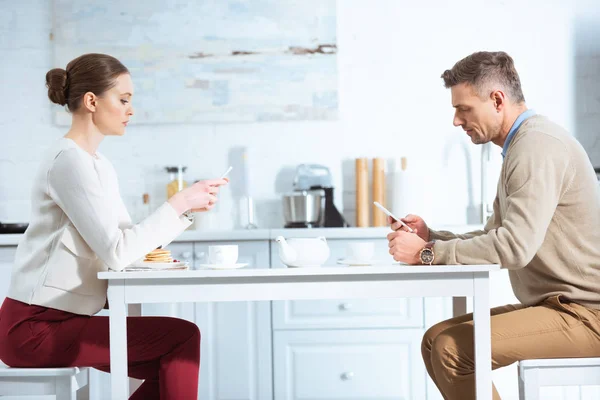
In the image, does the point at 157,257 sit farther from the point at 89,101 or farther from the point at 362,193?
the point at 362,193

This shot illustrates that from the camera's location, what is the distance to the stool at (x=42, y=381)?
1.81 meters

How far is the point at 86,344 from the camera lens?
6.16 feet

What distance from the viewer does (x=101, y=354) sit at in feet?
6.19

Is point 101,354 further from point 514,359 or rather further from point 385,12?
point 385,12

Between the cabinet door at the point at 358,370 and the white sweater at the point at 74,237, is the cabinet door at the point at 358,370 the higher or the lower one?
the lower one

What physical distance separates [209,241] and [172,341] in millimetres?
1304

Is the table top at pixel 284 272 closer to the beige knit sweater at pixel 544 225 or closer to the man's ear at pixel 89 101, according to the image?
the beige knit sweater at pixel 544 225

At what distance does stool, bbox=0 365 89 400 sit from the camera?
1.81 meters

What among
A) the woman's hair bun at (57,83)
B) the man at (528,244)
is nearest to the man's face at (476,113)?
the man at (528,244)

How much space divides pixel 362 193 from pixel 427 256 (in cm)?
178

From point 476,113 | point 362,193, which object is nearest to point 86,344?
point 476,113

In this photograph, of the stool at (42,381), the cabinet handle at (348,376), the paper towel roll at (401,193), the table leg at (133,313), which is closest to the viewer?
the stool at (42,381)

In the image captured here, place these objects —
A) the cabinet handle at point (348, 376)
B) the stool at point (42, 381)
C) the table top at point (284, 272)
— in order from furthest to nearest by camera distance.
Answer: the cabinet handle at point (348, 376) < the stool at point (42, 381) < the table top at point (284, 272)

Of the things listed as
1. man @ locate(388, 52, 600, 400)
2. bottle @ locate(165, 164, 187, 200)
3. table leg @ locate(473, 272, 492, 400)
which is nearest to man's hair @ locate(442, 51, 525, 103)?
man @ locate(388, 52, 600, 400)
